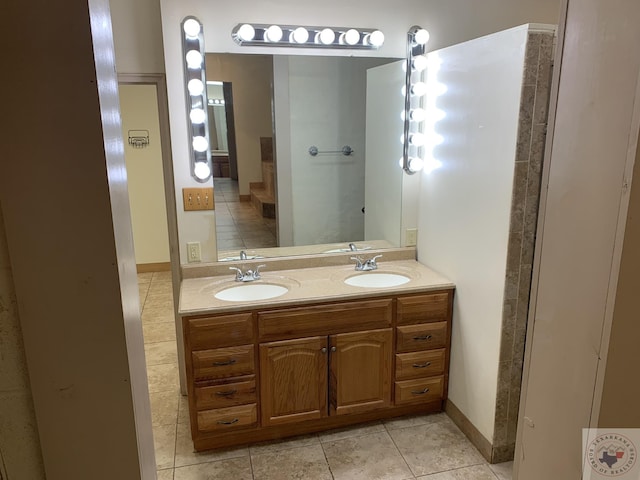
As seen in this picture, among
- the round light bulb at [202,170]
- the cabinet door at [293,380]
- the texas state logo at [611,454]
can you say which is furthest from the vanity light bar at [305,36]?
the texas state logo at [611,454]

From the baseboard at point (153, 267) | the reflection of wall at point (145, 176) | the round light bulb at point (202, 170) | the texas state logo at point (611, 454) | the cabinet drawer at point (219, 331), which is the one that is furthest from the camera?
the baseboard at point (153, 267)

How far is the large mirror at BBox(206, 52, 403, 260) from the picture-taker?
260 cm


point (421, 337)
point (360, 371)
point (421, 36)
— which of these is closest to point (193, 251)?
point (360, 371)

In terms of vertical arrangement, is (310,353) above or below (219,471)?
above

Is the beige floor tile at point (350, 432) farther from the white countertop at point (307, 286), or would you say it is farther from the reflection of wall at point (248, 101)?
the reflection of wall at point (248, 101)

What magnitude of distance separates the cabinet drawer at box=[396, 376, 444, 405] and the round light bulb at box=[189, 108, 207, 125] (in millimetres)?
1786

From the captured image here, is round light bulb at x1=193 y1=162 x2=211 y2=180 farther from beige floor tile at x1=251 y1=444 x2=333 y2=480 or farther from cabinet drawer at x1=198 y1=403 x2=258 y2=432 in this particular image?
beige floor tile at x1=251 y1=444 x2=333 y2=480

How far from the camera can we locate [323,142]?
2.80 meters

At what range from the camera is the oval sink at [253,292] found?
2520 mm

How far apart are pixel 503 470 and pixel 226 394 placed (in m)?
1.41

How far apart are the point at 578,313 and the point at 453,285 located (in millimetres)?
1824

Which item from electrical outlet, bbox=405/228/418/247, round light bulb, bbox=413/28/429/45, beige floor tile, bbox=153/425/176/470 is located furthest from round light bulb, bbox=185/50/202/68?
beige floor tile, bbox=153/425/176/470

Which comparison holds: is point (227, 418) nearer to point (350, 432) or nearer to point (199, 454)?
point (199, 454)

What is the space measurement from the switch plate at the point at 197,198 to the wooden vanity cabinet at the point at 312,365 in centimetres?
68
